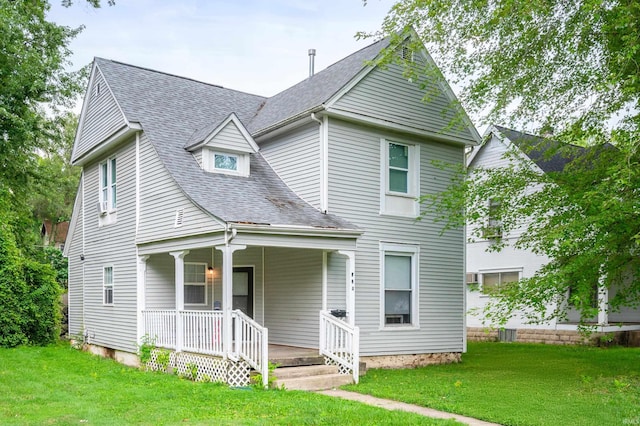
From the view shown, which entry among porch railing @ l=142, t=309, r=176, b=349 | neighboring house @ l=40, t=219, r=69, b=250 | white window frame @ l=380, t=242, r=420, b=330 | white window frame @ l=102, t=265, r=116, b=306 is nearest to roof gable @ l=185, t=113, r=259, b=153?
porch railing @ l=142, t=309, r=176, b=349

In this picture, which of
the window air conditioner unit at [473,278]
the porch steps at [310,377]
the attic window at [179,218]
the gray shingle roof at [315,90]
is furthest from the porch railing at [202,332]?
the window air conditioner unit at [473,278]

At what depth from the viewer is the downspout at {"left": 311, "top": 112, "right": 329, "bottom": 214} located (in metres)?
13.4

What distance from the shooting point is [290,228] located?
11.8m

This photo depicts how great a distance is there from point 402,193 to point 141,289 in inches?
258

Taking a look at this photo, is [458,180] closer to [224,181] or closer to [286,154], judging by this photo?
[286,154]

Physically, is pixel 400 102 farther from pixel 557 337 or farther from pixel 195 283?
pixel 557 337

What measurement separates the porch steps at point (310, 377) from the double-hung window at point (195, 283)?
4036mm

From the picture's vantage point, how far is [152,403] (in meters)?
9.26

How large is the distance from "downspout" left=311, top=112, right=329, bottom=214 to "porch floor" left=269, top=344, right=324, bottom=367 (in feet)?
9.92

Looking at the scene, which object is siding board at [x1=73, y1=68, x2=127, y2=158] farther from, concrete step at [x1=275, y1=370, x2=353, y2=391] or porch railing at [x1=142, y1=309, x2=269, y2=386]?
concrete step at [x1=275, y1=370, x2=353, y2=391]

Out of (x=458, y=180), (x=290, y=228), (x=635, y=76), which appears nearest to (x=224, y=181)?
(x=290, y=228)

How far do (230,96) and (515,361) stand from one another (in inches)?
424

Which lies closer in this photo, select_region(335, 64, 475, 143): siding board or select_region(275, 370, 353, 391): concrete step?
select_region(275, 370, 353, 391): concrete step

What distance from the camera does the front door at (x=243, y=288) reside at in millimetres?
14789
